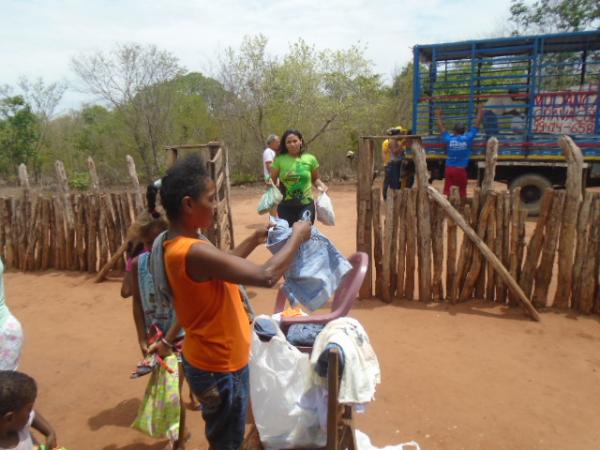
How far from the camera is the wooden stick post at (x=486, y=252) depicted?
436 cm

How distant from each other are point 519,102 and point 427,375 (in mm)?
6699

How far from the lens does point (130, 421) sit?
3.12 m

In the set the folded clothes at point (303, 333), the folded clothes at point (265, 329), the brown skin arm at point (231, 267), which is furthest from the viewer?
the folded clothes at point (303, 333)

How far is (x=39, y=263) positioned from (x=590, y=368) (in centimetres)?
679

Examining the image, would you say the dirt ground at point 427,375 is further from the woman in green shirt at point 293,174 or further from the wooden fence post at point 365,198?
the woman in green shirt at point 293,174

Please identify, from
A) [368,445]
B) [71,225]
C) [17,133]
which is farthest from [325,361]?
[17,133]

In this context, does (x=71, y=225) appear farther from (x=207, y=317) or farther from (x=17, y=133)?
(x=17, y=133)

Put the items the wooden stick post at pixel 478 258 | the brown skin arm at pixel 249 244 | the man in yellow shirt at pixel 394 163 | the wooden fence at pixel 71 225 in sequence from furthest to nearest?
1. the man in yellow shirt at pixel 394 163
2. the wooden fence at pixel 71 225
3. the wooden stick post at pixel 478 258
4. the brown skin arm at pixel 249 244

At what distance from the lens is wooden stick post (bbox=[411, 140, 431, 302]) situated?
15.1 feet

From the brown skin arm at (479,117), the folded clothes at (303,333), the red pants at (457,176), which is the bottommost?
the folded clothes at (303,333)

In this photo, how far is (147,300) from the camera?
8.06ft

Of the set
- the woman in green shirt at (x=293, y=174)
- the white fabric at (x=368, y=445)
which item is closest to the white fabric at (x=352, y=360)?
the white fabric at (x=368, y=445)

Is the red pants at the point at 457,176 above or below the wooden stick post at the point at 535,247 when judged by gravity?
above

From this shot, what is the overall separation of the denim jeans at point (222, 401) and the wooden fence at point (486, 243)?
3.16m
